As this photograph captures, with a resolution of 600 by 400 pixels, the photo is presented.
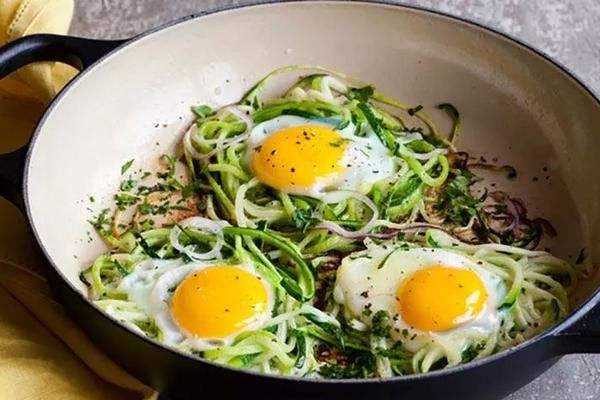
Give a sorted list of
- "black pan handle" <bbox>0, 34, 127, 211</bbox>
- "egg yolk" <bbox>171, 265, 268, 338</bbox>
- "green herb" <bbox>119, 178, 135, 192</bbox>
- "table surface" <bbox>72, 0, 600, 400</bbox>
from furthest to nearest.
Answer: "table surface" <bbox>72, 0, 600, 400</bbox>
"green herb" <bbox>119, 178, 135, 192</bbox>
"black pan handle" <bbox>0, 34, 127, 211</bbox>
"egg yolk" <bbox>171, 265, 268, 338</bbox>

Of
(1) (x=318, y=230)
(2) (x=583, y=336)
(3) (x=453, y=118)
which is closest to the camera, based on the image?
(2) (x=583, y=336)

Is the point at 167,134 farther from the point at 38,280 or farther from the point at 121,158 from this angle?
the point at 38,280

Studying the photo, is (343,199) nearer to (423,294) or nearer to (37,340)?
(423,294)

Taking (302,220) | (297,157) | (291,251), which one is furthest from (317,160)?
(291,251)

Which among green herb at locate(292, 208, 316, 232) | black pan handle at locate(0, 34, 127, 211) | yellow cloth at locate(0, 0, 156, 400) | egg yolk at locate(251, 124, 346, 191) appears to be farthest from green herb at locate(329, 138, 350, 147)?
Answer: yellow cloth at locate(0, 0, 156, 400)

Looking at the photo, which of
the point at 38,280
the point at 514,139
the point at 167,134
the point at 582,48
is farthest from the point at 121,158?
the point at 582,48

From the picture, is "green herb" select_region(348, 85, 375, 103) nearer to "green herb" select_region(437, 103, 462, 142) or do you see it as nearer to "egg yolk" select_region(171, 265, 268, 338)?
"green herb" select_region(437, 103, 462, 142)
